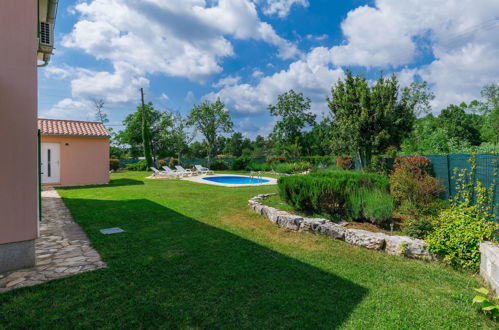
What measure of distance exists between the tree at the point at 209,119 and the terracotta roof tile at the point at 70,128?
40.8ft

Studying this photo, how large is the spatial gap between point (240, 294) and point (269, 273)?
2.14 feet

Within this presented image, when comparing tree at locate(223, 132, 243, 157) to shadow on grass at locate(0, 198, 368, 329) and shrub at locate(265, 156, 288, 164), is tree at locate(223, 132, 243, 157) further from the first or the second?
shadow on grass at locate(0, 198, 368, 329)

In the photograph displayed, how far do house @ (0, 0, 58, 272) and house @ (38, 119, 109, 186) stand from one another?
416 inches

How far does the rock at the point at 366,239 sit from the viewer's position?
4.24 metres

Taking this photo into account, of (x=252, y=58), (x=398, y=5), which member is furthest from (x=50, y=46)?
(x=252, y=58)

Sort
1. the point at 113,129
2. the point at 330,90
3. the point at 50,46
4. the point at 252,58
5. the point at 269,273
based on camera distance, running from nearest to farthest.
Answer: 1. the point at 269,273
2. the point at 50,46
3. the point at 330,90
4. the point at 252,58
5. the point at 113,129

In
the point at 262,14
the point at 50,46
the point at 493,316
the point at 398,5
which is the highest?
the point at 262,14

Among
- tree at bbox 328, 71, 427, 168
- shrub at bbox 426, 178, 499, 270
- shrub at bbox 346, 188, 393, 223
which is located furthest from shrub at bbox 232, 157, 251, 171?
shrub at bbox 426, 178, 499, 270

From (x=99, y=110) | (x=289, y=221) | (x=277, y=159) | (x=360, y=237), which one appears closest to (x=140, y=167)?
(x=277, y=159)

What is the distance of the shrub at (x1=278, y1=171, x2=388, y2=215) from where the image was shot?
5.79 m

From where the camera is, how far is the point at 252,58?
18.1 m

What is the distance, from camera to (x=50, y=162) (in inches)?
Answer: 476

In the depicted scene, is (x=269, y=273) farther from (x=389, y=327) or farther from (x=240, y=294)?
(x=389, y=327)

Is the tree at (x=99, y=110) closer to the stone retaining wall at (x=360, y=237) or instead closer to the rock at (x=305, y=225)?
the stone retaining wall at (x=360, y=237)
